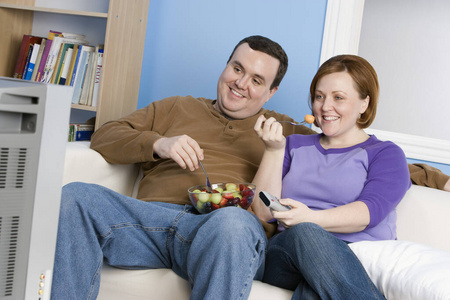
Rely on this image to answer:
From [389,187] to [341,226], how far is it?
19cm

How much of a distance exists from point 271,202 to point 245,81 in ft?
2.27

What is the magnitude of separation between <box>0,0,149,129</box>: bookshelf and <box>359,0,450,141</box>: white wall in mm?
2424

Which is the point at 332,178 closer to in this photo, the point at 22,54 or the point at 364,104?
the point at 364,104

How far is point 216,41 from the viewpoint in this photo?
2572mm

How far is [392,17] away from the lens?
14.2ft

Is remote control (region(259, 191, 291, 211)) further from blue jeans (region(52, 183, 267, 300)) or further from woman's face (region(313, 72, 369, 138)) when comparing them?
woman's face (region(313, 72, 369, 138))

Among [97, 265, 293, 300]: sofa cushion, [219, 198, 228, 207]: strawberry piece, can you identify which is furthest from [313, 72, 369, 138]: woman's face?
[97, 265, 293, 300]: sofa cushion

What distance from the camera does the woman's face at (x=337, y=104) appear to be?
165 centimetres

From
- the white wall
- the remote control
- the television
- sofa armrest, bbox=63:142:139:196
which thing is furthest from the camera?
the white wall

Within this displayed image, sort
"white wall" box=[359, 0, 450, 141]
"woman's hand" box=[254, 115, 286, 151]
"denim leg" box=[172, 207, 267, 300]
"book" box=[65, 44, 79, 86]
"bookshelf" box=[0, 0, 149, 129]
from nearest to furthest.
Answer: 1. "denim leg" box=[172, 207, 267, 300]
2. "woman's hand" box=[254, 115, 286, 151]
3. "bookshelf" box=[0, 0, 149, 129]
4. "book" box=[65, 44, 79, 86]
5. "white wall" box=[359, 0, 450, 141]

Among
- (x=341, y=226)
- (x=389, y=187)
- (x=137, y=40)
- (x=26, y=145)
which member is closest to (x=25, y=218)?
(x=26, y=145)

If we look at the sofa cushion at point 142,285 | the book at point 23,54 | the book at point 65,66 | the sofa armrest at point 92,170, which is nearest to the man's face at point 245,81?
the sofa armrest at point 92,170

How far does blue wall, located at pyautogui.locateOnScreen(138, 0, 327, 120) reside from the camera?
247 centimetres

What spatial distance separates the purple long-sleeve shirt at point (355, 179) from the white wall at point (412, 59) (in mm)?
2864
